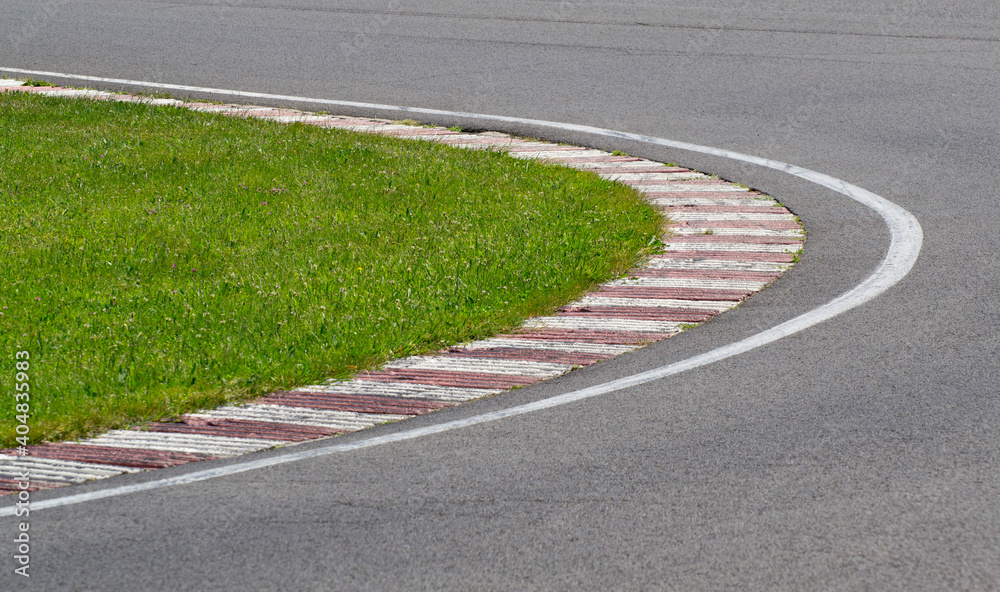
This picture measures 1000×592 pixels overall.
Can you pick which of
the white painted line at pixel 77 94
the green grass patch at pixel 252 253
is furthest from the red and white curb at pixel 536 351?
the white painted line at pixel 77 94

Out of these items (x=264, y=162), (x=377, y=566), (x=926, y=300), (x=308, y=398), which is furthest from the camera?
(x=264, y=162)

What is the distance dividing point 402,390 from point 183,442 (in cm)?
107

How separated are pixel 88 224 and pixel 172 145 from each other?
2.07 m

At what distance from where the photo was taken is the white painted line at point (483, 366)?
5.55 metres

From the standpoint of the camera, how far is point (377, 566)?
3799 millimetres

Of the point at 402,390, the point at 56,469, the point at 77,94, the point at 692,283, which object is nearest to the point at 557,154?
the point at 692,283

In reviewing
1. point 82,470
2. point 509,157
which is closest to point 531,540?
point 82,470

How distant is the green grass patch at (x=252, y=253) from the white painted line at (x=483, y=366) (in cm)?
12

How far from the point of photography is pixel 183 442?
4812 mm

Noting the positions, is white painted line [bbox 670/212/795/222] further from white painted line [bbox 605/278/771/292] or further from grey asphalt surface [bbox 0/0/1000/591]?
white painted line [bbox 605/278/771/292]

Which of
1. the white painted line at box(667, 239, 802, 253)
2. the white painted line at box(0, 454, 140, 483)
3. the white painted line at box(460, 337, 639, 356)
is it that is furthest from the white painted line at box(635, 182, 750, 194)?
the white painted line at box(0, 454, 140, 483)

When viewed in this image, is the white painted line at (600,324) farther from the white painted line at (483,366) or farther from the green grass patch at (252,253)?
the white painted line at (483,366)

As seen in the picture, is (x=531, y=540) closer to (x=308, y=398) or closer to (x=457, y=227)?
(x=308, y=398)

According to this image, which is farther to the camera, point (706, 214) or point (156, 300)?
point (706, 214)
